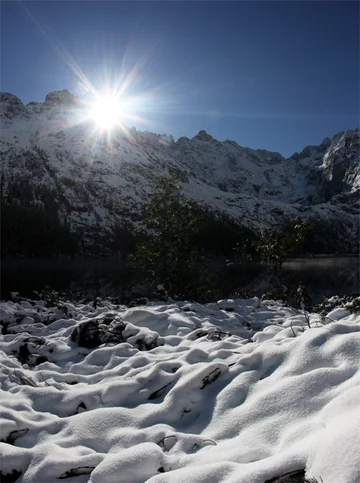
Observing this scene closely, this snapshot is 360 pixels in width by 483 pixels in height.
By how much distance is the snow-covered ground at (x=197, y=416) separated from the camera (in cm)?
309

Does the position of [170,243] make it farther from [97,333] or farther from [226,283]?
[226,283]

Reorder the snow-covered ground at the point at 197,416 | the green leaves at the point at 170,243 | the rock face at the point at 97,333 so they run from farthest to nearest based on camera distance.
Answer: the green leaves at the point at 170,243 → the rock face at the point at 97,333 → the snow-covered ground at the point at 197,416

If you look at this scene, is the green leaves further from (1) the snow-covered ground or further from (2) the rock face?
(1) the snow-covered ground

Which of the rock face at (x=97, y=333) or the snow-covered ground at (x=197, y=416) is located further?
the rock face at (x=97, y=333)

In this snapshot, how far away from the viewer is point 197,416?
4.66m

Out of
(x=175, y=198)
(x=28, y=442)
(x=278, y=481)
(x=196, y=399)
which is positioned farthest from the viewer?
(x=175, y=198)

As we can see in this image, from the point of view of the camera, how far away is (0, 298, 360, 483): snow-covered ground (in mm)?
3094

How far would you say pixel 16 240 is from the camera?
6585 inches

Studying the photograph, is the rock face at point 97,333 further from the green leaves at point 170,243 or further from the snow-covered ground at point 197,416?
the green leaves at point 170,243

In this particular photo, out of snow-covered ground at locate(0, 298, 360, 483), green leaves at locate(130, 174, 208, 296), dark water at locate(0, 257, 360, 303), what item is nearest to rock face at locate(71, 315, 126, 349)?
snow-covered ground at locate(0, 298, 360, 483)

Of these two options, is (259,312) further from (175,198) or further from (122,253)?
(122,253)

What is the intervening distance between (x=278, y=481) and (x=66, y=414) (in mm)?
3703

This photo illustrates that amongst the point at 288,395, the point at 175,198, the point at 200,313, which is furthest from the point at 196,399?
the point at 175,198

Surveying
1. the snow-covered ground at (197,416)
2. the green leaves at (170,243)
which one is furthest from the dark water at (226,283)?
the snow-covered ground at (197,416)
